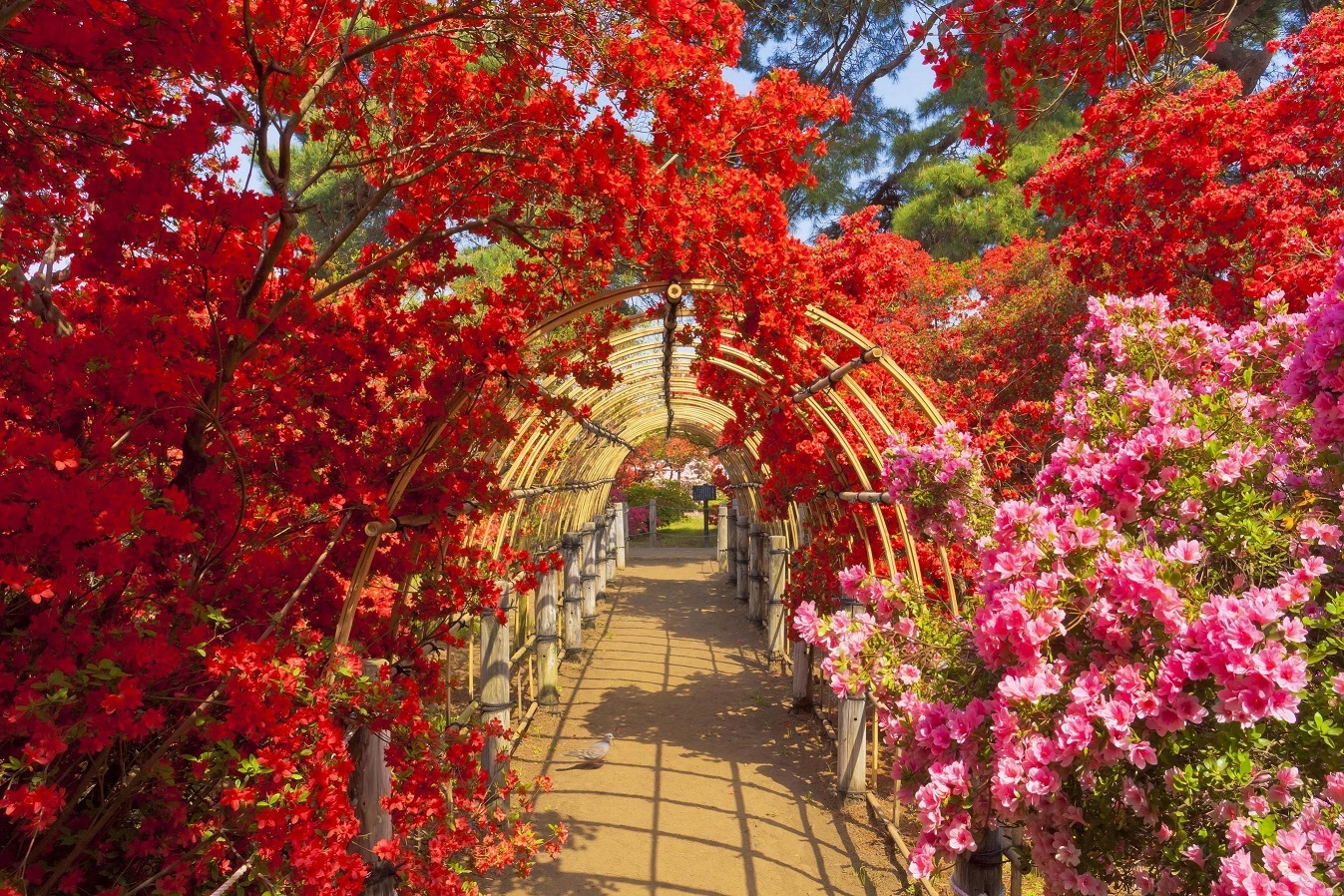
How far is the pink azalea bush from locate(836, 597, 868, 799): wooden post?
10.6 feet

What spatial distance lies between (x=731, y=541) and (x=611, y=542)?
8.11 ft

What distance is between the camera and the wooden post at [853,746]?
→ 207 inches

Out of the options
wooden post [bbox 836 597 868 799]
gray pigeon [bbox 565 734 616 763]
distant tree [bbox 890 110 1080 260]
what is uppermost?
distant tree [bbox 890 110 1080 260]

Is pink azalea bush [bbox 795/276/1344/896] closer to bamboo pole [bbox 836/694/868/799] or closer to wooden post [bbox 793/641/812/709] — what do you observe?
bamboo pole [bbox 836/694/868/799]

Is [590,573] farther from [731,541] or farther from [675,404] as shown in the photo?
[731,541]

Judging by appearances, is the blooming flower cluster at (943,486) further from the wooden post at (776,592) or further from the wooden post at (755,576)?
the wooden post at (755,576)

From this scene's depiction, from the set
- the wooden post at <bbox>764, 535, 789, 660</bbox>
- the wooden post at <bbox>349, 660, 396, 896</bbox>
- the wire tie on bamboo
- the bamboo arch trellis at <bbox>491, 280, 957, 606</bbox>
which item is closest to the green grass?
the bamboo arch trellis at <bbox>491, 280, 957, 606</bbox>

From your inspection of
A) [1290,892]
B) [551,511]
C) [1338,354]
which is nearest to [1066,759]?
[1290,892]

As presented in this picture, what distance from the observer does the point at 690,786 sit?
566 centimetres

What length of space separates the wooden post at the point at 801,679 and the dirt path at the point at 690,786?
0.53 feet

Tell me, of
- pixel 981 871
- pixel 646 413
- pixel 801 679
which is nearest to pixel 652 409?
pixel 646 413

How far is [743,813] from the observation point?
518 centimetres

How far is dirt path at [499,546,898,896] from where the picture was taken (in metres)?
4.37

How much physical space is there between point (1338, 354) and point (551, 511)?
8553 mm
